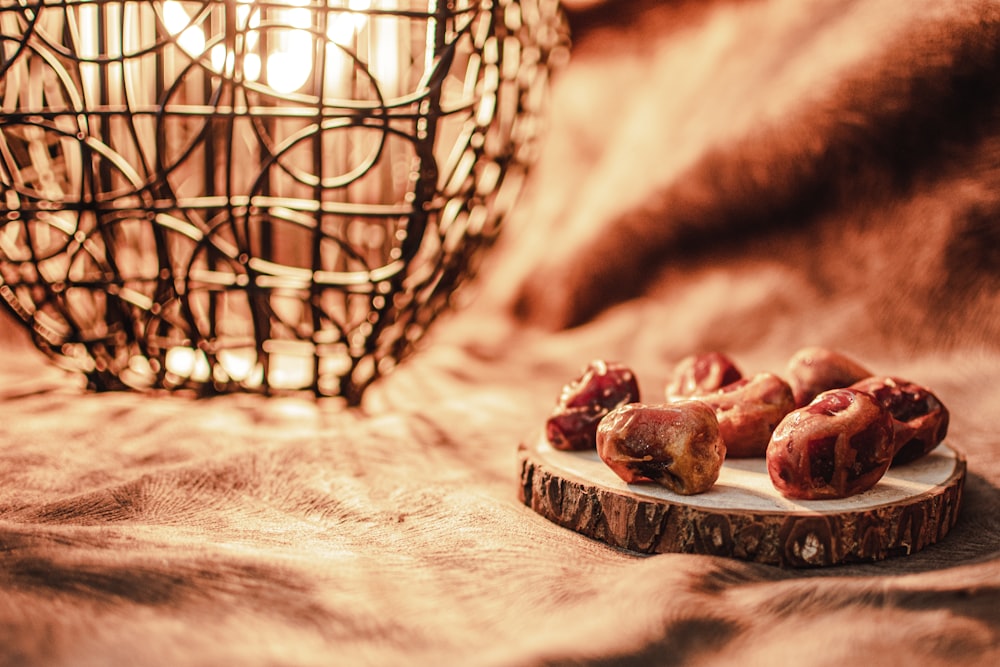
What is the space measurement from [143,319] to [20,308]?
0.10 metres

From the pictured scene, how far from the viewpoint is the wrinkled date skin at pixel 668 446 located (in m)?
0.47

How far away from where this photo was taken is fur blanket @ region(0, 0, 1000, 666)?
0.39 m

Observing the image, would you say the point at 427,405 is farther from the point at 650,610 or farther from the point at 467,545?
the point at 650,610

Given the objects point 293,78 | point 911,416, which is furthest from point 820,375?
point 293,78

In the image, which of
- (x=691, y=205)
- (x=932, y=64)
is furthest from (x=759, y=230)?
(x=932, y=64)

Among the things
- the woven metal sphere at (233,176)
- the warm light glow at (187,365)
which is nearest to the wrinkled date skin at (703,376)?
the woven metal sphere at (233,176)

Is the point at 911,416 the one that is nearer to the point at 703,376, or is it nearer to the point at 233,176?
the point at 703,376

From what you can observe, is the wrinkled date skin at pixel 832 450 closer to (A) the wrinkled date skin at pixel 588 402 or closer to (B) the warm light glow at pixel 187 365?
(A) the wrinkled date skin at pixel 588 402

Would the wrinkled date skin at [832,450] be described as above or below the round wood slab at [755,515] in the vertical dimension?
above

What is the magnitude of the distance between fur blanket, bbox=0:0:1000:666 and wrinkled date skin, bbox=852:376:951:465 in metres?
0.05

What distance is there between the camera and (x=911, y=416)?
535mm

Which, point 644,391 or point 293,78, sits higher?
point 293,78

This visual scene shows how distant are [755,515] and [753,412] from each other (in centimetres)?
9

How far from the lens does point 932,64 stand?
763 mm
